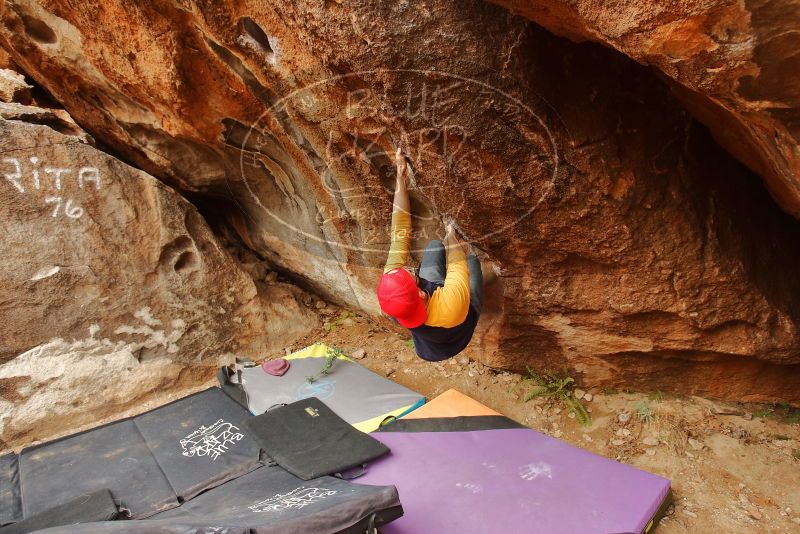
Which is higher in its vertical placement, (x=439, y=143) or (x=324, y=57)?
(x=324, y=57)

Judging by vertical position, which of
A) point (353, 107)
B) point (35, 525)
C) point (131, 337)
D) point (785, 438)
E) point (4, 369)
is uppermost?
point (353, 107)

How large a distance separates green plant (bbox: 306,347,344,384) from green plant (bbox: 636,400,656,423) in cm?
193

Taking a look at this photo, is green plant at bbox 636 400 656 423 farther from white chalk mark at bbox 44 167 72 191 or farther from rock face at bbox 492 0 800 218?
white chalk mark at bbox 44 167 72 191

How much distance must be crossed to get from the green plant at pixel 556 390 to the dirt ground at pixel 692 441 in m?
0.04

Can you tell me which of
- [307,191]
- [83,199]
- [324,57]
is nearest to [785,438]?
[324,57]

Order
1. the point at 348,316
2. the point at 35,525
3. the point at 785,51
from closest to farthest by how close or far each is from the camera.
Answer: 1. the point at 785,51
2. the point at 35,525
3. the point at 348,316

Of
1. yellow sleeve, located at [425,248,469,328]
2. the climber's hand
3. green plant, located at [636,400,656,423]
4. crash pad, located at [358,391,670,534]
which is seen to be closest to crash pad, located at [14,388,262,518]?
crash pad, located at [358,391,670,534]

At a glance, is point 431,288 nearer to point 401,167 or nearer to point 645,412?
point 401,167

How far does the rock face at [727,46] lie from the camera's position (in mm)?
1205

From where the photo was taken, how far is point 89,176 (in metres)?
3.56

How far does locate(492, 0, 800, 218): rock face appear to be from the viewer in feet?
3.95

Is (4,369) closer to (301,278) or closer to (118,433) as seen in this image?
(118,433)

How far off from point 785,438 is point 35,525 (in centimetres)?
347

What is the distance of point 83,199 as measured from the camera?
3523 mm
